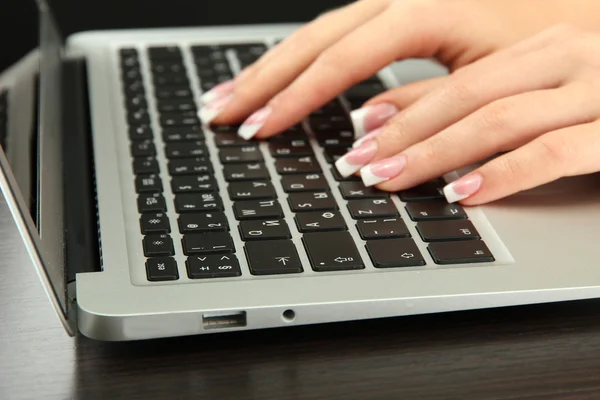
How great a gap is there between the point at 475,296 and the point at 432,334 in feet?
0.11

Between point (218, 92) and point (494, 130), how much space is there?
10.5 inches

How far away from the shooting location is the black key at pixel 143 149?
2.09 ft

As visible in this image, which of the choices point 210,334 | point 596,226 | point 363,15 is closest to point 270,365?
point 210,334

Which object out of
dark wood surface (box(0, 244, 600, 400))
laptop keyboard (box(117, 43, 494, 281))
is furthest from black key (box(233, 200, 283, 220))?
dark wood surface (box(0, 244, 600, 400))

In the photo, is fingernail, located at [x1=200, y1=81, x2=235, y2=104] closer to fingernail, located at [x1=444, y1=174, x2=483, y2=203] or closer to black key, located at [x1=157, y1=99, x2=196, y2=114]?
black key, located at [x1=157, y1=99, x2=196, y2=114]

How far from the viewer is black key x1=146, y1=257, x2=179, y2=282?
465 millimetres

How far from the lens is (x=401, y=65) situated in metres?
0.84

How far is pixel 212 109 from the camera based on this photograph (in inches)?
27.7

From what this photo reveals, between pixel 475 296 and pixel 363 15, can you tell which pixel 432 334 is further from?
pixel 363 15

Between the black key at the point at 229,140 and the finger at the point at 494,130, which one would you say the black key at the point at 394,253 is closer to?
the finger at the point at 494,130

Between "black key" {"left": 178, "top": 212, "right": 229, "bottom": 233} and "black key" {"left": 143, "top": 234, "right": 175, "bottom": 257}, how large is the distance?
2 cm

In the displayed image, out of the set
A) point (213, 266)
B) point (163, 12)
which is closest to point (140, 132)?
point (213, 266)

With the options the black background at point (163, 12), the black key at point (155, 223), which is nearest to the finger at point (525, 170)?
the black key at point (155, 223)

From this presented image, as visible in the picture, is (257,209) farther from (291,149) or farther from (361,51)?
(361,51)
